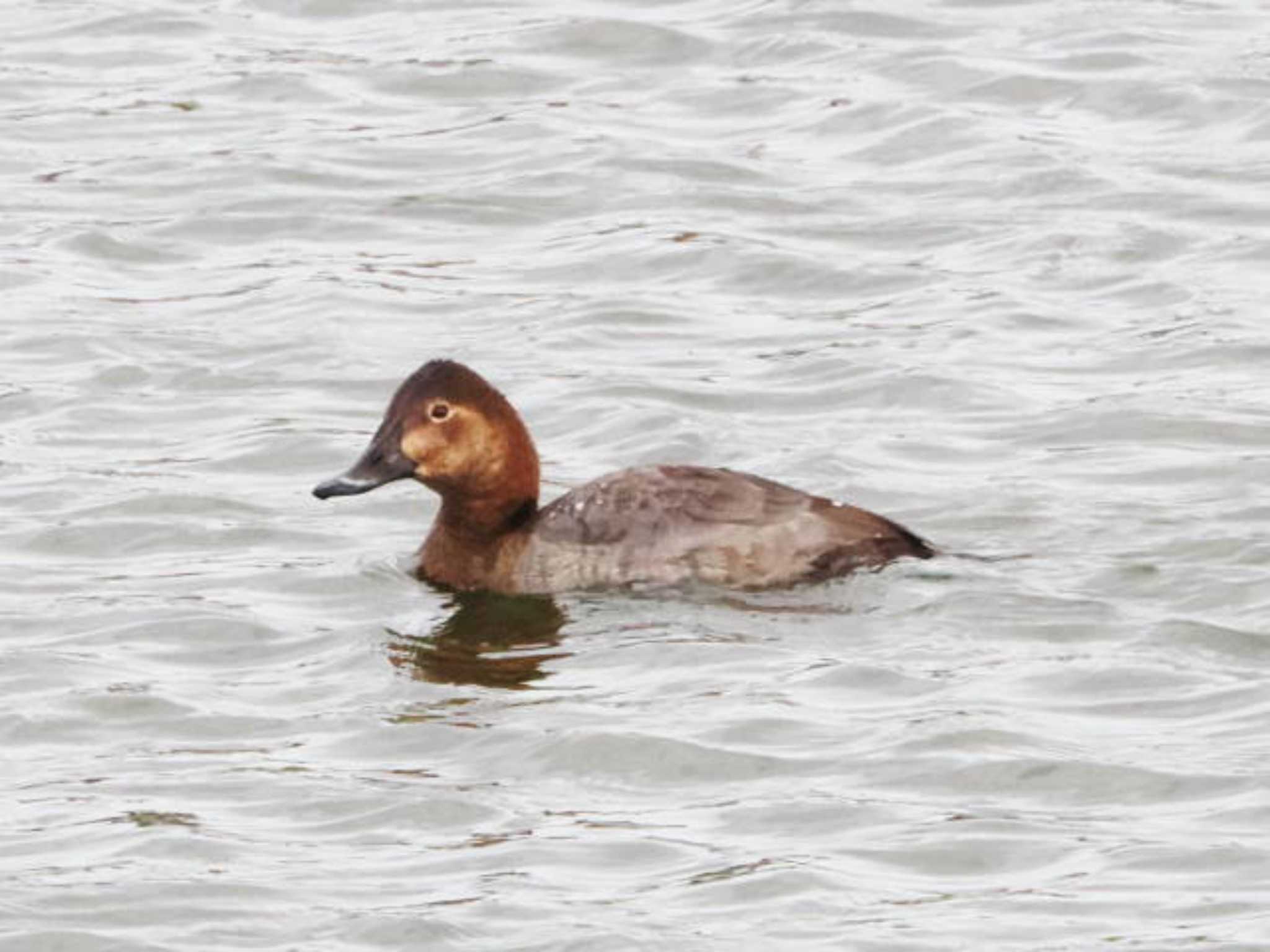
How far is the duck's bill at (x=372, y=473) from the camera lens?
1293cm

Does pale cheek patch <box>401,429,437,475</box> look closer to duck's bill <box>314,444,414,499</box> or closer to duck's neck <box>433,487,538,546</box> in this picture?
duck's bill <box>314,444,414,499</box>

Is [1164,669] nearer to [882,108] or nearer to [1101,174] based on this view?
[1101,174]

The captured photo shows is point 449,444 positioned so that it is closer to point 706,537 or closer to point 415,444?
point 415,444

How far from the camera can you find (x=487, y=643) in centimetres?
1249

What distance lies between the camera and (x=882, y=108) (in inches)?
739

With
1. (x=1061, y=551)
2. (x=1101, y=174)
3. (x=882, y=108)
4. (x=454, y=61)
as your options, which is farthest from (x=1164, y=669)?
(x=454, y=61)

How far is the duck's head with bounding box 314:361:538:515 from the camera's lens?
42.7 ft

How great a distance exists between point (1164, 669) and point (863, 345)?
4291mm

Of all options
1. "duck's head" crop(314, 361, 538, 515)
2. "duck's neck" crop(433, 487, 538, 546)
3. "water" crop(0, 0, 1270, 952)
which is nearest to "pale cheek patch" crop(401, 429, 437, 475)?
"duck's head" crop(314, 361, 538, 515)

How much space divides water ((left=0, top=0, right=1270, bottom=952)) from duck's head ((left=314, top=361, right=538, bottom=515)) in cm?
40

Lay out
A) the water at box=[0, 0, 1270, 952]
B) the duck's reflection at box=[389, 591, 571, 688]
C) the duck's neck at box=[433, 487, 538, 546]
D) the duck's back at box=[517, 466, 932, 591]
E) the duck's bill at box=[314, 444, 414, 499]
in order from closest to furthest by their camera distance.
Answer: the water at box=[0, 0, 1270, 952], the duck's reflection at box=[389, 591, 571, 688], the duck's back at box=[517, 466, 932, 591], the duck's bill at box=[314, 444, 414, 499], the duck's neck at box=[433, 487, 538, 546]

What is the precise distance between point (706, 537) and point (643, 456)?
1992 millimetres

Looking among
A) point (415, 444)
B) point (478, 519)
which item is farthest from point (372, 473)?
point (478, 519)

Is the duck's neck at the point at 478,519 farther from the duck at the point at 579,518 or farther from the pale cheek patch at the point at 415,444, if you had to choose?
the pale cheek patch at the point at 415,444
